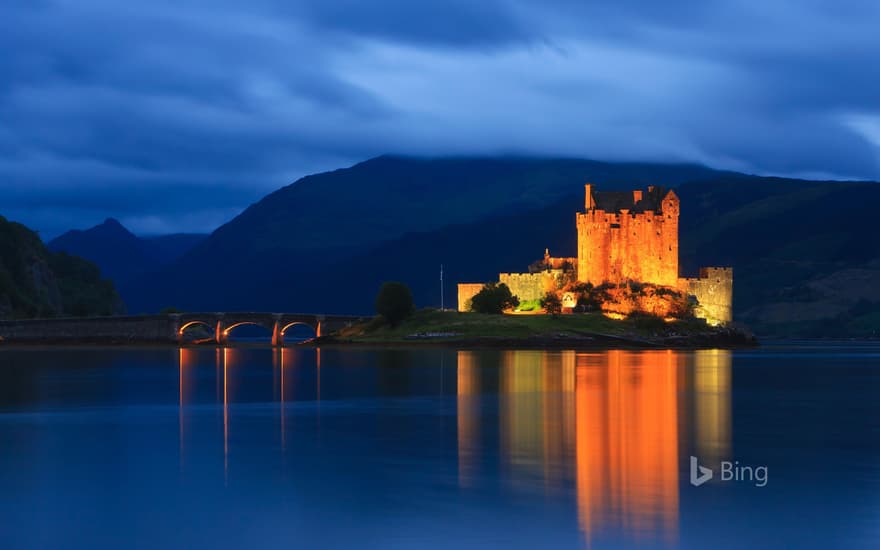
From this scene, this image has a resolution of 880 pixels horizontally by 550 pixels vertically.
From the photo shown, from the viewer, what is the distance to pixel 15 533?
836 inches

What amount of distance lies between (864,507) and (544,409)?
21011 millimetres

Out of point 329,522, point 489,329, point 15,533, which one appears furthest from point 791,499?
point 489,329

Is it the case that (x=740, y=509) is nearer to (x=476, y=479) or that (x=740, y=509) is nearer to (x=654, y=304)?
(x=476, y=479)

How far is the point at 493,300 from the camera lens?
120312mm

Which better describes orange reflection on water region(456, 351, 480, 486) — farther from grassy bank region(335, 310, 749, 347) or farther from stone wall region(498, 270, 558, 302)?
stone wall region(498, 270, 558, 302)

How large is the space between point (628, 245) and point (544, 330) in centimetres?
1737

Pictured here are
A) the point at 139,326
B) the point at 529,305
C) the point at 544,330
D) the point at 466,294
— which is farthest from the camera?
the point at 139,326

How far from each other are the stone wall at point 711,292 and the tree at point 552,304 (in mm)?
12076

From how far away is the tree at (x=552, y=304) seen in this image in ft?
385

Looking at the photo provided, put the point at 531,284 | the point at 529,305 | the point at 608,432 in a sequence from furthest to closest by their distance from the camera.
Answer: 1. the point at 531,284
2. the point at 529,305
3. the point at 608,432

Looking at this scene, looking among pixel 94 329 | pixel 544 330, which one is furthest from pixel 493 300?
pixel 94 329

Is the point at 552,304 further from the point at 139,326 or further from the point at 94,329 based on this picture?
the point at 94,329

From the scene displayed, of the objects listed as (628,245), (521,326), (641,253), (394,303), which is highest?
(628,245)

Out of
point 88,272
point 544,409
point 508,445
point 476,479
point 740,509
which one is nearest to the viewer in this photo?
point 740,509
